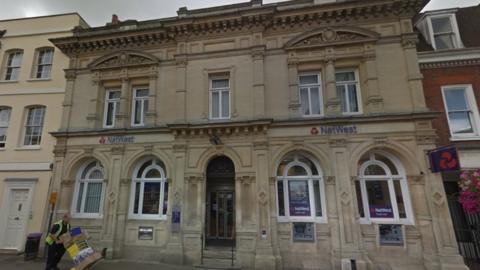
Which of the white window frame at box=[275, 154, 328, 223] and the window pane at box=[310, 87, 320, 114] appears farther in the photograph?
the window pane at box=[310, 87, 320, 114]

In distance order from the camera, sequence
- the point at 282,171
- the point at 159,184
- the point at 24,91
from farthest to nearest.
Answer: the point at 24,91 < the point at 159,184 < the point at 282,171

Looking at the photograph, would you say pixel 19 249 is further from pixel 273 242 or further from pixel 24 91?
pixel 273 242

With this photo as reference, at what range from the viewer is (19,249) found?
1073cm

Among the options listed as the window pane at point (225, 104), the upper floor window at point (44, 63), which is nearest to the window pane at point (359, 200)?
the window pane at point (225, 104)

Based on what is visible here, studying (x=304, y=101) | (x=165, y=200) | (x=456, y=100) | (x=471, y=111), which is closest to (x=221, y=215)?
(x=165, y=200)

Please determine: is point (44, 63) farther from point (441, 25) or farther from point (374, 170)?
point (441, 25)

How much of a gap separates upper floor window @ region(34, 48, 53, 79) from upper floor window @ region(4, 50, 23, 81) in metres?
1.03

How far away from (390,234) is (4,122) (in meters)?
18.5

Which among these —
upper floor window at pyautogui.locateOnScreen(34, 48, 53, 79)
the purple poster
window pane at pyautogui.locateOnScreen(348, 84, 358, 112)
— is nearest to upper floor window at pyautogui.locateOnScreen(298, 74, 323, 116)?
window pane at pyautogui.locateOnScreen(348, 84, 358, 112)

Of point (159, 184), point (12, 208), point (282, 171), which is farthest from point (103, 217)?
point (282, 171)

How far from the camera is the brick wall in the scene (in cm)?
1008

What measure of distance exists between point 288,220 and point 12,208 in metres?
12.8

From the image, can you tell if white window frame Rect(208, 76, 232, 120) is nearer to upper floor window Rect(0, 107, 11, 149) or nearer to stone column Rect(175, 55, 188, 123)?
stone column Rect(175, 55, 188, 123)

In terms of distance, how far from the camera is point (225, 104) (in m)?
10.8
